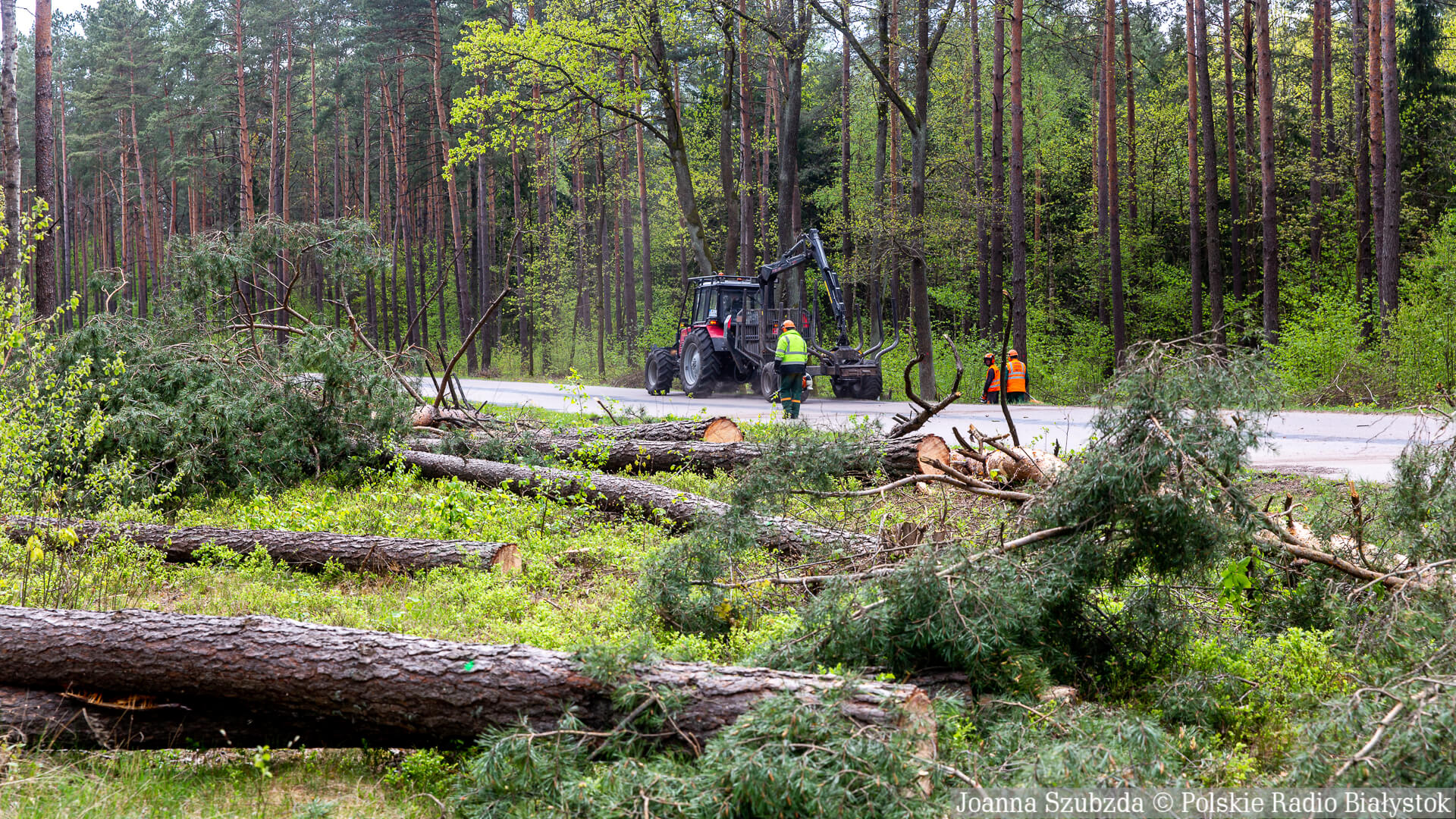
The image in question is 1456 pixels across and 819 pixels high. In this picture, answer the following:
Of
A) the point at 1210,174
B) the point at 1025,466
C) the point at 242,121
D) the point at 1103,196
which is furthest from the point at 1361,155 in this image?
the point at 242,121

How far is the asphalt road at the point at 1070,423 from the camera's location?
934cm

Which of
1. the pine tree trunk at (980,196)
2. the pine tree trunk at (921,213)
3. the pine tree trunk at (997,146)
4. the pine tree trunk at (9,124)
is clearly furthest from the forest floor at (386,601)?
the pine tree trunk at (980,196)

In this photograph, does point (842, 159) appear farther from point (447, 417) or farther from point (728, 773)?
point (728, 773)

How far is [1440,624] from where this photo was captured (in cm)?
371

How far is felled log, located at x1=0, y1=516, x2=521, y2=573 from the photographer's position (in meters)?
6.72

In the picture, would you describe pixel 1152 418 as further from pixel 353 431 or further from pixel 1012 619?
pixel 353 431

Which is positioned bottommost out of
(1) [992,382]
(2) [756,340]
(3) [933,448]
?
(3) [933,448]

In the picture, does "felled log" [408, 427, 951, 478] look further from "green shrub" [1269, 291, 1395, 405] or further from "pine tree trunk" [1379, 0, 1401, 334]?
"pine tree trunk" [1379, 0, 1401, 334]

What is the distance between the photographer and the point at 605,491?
332 inches

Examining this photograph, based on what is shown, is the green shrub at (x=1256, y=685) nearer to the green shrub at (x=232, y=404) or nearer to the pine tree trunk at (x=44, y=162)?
the green shrub at (x=232, y=404)

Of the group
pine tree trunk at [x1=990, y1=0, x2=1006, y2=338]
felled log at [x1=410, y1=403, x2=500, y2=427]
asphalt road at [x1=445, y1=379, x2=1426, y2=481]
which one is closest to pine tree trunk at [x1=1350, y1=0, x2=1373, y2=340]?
pine tree trunk at [x1=990, y1=0, x2=1006, y2=338]

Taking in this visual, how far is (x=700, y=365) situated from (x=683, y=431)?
10.0 meters

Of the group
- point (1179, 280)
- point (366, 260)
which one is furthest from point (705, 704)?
point (1179, 280)

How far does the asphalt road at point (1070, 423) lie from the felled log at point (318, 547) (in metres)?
2.48
